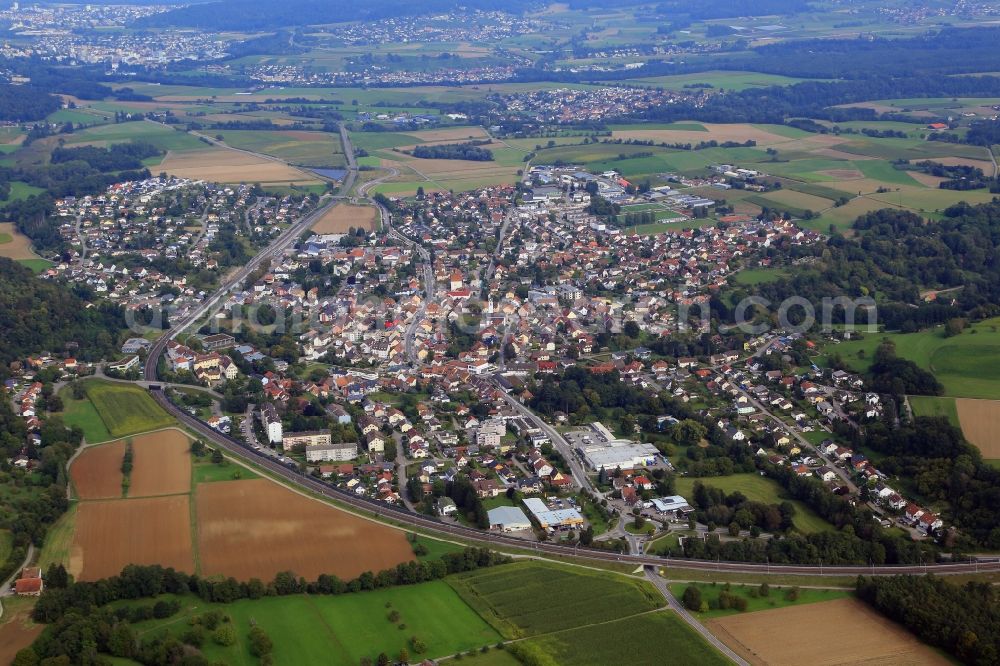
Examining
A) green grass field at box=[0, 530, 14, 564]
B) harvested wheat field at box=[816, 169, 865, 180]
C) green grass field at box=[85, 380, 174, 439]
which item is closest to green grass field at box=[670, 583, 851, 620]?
green grass field at box=[0, 530, 14, 564]

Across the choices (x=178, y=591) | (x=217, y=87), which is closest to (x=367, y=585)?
(x=178, y=591)

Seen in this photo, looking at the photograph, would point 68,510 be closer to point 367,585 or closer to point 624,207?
point 367,585

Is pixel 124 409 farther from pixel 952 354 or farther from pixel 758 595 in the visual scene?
pixel 952 354

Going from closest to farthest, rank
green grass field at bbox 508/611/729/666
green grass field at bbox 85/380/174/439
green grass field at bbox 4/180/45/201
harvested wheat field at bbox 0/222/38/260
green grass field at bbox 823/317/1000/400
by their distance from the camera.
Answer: green grass field at bbox 508/611/729/666 < green grass field at bbox 85/380/174/439 < green grass field at bbox 823/317/1000/400 < harvested wheat field at bbox 0/222/38/260 < green grass field at bbox 4/180/45/201

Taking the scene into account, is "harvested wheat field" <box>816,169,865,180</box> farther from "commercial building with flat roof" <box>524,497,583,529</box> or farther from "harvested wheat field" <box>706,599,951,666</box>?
"harvested wheat field" <box>706,599,951,666</box>

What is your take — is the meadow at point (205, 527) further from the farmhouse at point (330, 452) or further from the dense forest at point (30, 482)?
the farmhouse at point (330, 452)

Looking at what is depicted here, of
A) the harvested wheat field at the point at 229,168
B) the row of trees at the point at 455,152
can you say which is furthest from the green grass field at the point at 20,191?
the row of trees at the point at 455,152

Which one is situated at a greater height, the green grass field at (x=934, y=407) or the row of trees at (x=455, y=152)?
the row of trees at (x=455, y=152)

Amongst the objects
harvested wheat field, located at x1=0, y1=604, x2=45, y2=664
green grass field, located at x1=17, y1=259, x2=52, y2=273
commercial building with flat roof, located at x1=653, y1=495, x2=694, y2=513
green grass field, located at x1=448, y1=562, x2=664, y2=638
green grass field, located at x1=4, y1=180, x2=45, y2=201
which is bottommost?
green grass field, located at x1=448, y1=562, x2=664, y2=638

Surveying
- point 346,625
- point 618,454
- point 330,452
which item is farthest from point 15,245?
point 346,625
